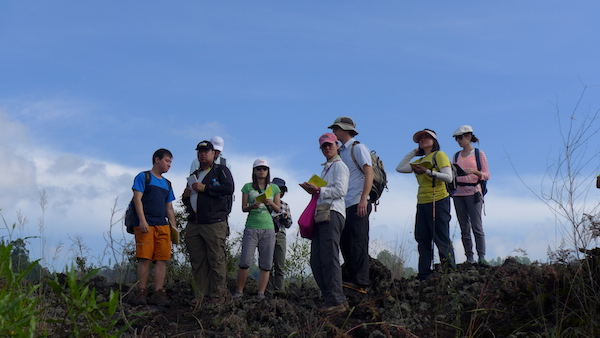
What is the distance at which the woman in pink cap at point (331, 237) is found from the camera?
6594 millimetres

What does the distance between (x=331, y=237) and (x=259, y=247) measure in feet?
7.00

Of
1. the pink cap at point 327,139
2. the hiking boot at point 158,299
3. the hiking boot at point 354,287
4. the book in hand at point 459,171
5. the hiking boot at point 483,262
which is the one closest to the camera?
the pink cap at point 327,139

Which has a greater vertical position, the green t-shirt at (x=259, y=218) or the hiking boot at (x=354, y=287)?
the green t-shirt at (x=259, y=218)

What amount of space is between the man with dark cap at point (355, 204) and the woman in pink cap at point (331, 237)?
579 millimetres

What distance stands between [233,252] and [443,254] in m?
4.57

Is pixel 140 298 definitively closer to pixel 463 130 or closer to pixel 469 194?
pixel 469 194

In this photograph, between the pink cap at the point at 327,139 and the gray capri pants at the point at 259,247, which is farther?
the gray capri pants at the point at 259,247

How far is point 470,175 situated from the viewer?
9.29 meters

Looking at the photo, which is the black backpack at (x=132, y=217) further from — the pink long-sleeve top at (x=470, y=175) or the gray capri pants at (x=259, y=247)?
the pink long-sleeve top at (x=470, y=175)

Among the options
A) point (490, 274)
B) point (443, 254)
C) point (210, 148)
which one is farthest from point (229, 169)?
point (490, 274)

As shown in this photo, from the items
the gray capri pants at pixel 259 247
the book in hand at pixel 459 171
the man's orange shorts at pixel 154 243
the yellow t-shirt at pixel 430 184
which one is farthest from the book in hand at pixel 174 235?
the book in hand at pixel 459 171

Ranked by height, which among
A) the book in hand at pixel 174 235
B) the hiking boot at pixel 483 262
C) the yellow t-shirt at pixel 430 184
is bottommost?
the hiking boot at pixel 483 262

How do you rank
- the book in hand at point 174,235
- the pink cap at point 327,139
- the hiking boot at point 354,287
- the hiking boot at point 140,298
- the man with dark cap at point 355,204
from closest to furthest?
the pink cap at point 327,139 < the man with dark cap at point 355,204 < the hiking boot at point 354,287 < the hiking boot at point 140,298 < the book in hand at point 174,235

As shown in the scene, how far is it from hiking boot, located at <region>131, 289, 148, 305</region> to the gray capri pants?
1277 mm
